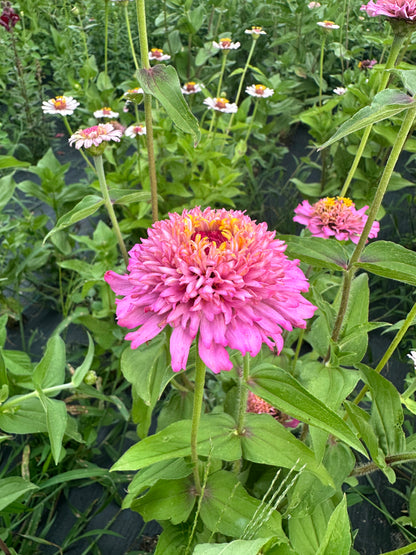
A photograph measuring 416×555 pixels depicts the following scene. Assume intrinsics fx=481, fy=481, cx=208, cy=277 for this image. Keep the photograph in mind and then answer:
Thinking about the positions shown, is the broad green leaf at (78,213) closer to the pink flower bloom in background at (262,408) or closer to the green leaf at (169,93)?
the green leaf at (169,93)

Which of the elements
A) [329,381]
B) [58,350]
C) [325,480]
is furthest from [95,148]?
[325,480]

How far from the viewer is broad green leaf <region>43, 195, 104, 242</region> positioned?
0.91 meters

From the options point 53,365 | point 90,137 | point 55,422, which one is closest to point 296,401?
point 55,422

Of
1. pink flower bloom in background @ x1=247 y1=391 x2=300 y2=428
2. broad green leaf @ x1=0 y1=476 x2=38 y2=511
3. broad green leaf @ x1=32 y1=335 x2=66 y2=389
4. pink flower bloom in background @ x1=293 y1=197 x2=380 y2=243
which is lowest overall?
pink flower bloom in background @ x1=247 y1=391 x2=300 y2=428

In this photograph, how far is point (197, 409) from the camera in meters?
0.64

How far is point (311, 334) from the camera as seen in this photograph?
3.26 feet

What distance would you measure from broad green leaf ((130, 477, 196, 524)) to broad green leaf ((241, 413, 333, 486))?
14cm

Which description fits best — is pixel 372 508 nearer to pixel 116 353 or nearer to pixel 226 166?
pixel 116 353

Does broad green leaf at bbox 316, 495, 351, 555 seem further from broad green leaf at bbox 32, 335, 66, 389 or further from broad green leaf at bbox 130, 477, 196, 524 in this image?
broad green leaf at bbox 32, 335, 66, 389

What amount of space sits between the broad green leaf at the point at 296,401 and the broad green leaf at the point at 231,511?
0.16m

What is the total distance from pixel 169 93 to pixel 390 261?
0.49 meters

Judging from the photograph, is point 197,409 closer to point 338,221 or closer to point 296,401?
point 296,401

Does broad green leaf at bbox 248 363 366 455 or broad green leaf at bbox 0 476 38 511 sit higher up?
broad green leaf at bbox 248 363 366 455

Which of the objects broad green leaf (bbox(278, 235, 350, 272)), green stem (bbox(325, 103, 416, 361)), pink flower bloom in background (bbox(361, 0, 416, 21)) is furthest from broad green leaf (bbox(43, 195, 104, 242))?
pink flower bloom in background (bbox(361, 0, 416, 21))
